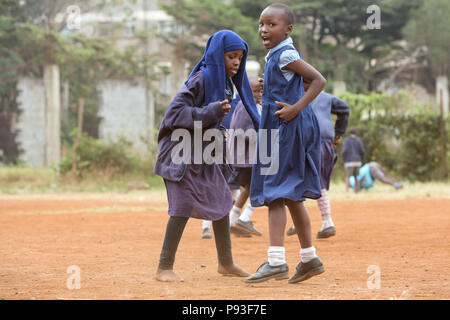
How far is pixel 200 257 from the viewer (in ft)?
20.6

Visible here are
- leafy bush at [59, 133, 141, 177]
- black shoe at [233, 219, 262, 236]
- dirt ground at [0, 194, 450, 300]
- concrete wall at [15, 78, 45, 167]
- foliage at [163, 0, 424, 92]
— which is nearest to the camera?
dirt ground at [0, 194, 450, 300]

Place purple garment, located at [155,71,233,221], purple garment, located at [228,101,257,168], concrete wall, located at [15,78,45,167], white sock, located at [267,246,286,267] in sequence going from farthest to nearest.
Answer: concrete wall, located at [15,78,45,167], purple garment, located at [228,101,257,168], purple garment, located at [155,71,233,221], white sock, located at [267,246,286,267]

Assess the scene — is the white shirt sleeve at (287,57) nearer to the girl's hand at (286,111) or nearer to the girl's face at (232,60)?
the girl's hand at (286,111)

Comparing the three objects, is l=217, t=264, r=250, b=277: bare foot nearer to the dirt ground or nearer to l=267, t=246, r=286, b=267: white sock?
the dirt ground

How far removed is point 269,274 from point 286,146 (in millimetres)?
812

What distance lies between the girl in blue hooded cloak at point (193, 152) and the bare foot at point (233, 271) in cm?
37

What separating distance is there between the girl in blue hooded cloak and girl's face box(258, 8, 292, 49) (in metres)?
0.28

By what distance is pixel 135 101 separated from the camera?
29.5 m

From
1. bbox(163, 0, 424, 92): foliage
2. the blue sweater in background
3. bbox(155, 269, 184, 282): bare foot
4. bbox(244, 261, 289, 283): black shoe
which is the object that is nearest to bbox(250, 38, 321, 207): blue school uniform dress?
bbox(244, 261, 289, 283): black shoe

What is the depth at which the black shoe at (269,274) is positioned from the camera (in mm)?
4523

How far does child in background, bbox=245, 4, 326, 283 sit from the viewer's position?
4.48 meters

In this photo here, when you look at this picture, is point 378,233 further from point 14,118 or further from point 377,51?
point 377,51

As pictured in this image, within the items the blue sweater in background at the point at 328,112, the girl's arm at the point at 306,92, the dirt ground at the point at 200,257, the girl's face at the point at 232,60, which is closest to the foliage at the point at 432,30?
the dirt ground at the point at 200,257

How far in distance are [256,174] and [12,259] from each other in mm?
2607
